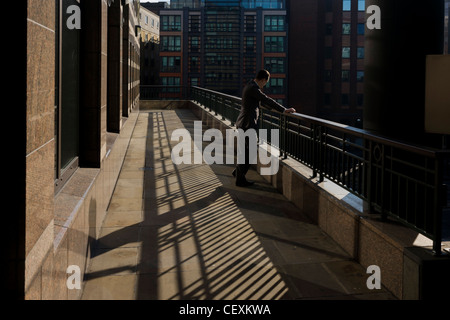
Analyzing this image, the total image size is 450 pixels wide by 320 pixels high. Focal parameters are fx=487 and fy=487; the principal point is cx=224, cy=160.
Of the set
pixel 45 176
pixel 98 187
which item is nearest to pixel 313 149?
pixel 98 187

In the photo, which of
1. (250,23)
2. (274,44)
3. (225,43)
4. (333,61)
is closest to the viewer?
(333,61)

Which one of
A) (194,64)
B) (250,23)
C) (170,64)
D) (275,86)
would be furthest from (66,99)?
(170,64)

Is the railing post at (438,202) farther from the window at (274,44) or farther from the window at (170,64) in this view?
the window at (170,64)

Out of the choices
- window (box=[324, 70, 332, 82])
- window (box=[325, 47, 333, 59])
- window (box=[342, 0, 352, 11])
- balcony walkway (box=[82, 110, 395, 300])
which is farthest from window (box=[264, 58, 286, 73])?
balcony walkway (box=[82, 110, 395, 300])

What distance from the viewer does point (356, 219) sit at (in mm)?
5137

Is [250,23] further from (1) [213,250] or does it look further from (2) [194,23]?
(1) [213,250]

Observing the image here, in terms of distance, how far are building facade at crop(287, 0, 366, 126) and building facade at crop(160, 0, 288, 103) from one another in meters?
11.3

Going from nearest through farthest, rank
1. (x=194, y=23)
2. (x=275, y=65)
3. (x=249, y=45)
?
1. (x=275, y=65)
2. (x=249, y=45)
3. (x=194, y=23)

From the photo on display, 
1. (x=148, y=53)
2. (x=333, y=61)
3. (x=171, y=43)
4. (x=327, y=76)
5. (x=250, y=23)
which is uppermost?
(x=250, y=23)

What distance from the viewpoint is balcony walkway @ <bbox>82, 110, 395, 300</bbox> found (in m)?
4.35

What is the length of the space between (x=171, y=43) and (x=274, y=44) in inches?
714

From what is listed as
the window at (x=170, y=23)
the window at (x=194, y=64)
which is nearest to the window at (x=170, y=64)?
the window at (x=194, y=64)

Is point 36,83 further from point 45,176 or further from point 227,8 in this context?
point 227,8

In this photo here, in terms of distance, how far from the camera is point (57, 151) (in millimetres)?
4770
